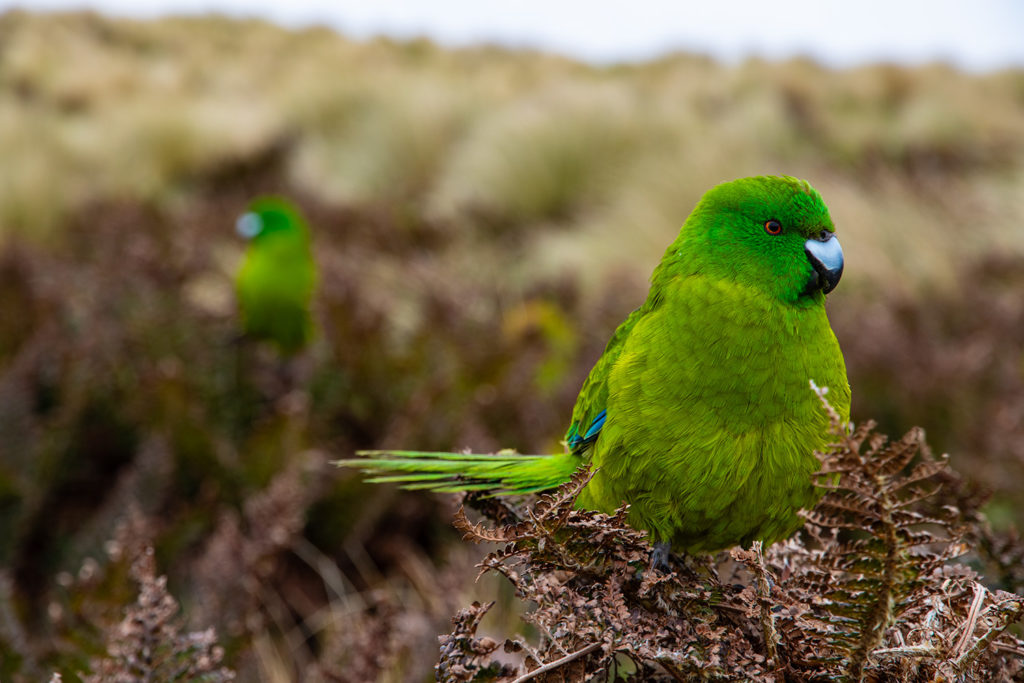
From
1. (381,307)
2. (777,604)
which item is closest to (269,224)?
(381,307)

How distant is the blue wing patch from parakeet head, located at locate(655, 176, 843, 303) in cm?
27

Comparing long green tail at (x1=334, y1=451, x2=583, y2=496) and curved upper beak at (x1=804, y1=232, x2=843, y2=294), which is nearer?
curved upper beak at (x1=804, y1=232, x2=843, y2=294)

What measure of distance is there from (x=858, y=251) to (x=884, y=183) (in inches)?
88.8

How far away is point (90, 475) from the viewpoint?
318 centimetres

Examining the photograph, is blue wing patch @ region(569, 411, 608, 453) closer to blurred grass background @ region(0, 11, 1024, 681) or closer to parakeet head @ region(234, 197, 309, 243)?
blurred grass background @ region(0, 11, 1024, 681)

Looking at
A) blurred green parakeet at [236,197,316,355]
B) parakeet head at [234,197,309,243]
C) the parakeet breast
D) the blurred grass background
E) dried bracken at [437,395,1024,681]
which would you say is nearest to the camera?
dried bracken at [437,395,1024,681]

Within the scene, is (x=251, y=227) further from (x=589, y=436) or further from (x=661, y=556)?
(x=661, y=556)

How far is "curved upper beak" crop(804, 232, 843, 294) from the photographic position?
134cm

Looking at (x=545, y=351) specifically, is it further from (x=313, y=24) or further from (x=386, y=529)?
(x=313, y=24)

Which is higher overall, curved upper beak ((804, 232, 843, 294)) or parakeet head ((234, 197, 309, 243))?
curved upper beak ((804, 232, 843, 294))

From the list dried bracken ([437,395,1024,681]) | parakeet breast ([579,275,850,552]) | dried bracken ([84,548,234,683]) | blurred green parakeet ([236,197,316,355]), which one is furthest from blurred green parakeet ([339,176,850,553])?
blurred green parakeet ([236,197,316,355])

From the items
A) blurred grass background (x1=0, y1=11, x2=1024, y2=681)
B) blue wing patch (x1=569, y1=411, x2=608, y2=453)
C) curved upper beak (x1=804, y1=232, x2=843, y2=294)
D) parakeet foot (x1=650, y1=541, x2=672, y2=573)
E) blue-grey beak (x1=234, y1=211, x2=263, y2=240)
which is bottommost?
blurred grass background (x1=0, y1=11, x2=1024, y2=681)

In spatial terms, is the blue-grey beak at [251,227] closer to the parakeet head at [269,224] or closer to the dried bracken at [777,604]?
the parakeet head at [269,224]

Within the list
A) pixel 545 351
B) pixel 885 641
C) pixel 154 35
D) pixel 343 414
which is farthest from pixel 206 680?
pixel 154 35
